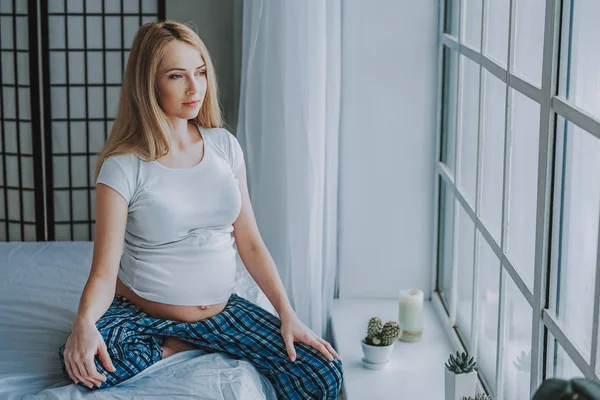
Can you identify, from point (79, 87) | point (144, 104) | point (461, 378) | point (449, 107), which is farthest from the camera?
point (79, 87)

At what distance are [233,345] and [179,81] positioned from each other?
25.2 inches

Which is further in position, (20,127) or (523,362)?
(20,127)

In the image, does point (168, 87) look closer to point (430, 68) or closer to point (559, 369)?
point (559, 369)

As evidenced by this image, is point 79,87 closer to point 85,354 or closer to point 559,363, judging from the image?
point 85,354

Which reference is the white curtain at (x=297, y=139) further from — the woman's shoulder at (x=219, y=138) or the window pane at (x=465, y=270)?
the woman's shoulder at (x=219, y=138)

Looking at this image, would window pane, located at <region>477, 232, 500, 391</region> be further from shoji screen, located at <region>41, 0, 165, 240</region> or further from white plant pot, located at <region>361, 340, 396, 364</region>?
shoji screen, located at <region>41, 0, 165, 240</region>

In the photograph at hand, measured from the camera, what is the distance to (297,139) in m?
3.19

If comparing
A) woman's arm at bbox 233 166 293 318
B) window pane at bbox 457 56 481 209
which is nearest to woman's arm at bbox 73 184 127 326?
woman's arm at bbox 233 166 293 318

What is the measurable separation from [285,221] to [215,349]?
3.43 feet

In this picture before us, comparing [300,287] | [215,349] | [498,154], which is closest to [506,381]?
[498,154]

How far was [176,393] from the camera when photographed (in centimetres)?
202

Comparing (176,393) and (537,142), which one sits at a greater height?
(537,142)

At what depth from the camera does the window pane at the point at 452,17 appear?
10.2ft

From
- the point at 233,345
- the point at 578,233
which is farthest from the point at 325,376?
the point at 578,233
